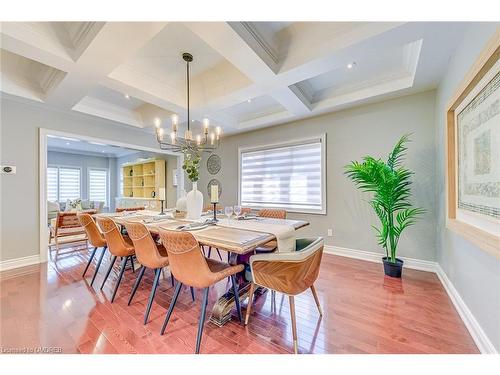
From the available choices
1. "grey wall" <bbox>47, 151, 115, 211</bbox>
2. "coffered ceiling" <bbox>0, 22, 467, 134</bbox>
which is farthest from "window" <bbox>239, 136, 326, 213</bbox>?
"grey wall" <bbox>47, 151, 115, 211</bbox>

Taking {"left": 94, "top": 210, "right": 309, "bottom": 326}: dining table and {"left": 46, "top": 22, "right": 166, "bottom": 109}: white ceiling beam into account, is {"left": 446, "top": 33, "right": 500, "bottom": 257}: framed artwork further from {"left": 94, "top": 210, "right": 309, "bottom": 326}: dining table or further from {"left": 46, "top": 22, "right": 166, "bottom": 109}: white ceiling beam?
{"left": 46, "top": 22, "right": 166, "bottom": 109}: white ceiling beam

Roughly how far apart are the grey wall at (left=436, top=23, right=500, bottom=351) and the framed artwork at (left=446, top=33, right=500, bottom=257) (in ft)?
0.55

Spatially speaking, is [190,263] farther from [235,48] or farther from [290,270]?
[235,48]

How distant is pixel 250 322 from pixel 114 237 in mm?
1604

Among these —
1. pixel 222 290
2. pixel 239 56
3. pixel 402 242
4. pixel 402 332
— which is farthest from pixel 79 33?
pixel 402 242

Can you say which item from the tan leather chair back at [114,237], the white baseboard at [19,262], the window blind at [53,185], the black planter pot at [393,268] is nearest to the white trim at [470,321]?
the black planter pot at [393,268]

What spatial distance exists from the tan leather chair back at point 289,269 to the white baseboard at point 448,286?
1.18m

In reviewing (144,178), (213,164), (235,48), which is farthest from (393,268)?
(144,178)

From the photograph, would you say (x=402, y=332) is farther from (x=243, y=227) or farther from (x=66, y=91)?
(x=66, y=91)

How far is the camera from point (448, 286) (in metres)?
2.16

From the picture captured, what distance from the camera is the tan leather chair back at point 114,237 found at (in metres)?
2.08

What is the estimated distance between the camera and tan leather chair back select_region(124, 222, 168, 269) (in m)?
1.74

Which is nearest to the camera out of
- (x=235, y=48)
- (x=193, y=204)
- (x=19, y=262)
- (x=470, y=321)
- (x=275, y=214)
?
(x=470, y=321)

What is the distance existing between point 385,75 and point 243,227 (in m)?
2.78
